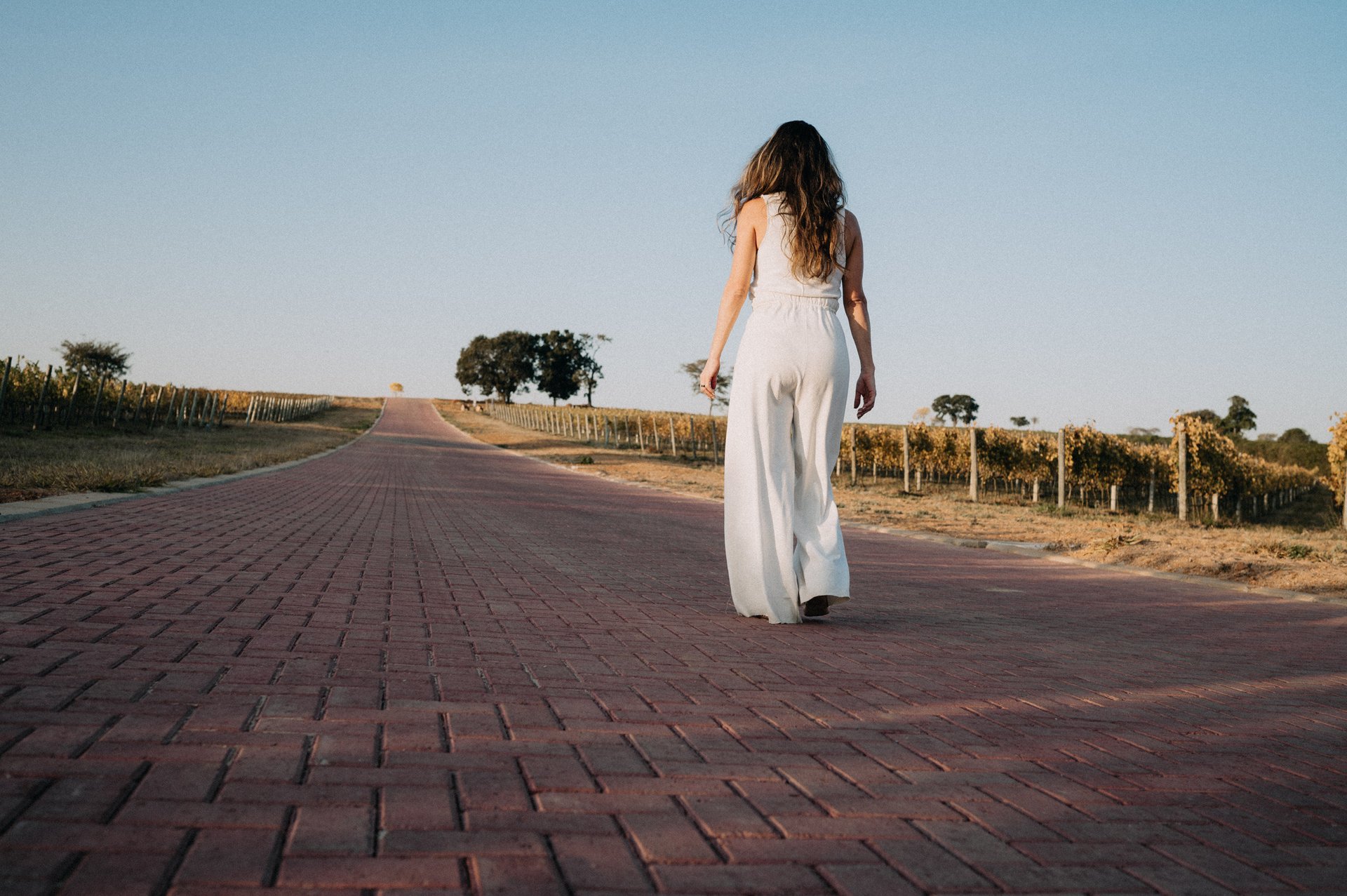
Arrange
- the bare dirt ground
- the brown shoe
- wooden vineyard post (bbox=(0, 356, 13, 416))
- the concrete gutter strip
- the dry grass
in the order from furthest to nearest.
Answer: wooden vineyard post (bbox=(0, 356, 13, 416)) → the dry grass → the bare dirt ground → the concrete gutter strip → the brown shoe

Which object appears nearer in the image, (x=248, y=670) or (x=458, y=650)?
(x=248, y=670)

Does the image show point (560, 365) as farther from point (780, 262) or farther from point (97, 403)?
point (780, 262)

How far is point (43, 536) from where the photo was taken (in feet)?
18.4

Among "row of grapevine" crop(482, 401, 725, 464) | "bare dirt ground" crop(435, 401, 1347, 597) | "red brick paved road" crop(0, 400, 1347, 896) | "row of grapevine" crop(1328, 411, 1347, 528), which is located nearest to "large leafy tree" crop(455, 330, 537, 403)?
"row of grapevine" crop(482, 401, 725, 464)

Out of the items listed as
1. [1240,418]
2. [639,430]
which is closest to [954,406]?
[1240,418]

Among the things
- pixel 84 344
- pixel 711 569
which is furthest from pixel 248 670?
pixel 84 344

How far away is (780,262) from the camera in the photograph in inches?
174

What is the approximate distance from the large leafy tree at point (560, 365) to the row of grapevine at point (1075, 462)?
55.6m

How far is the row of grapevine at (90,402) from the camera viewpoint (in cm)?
2455

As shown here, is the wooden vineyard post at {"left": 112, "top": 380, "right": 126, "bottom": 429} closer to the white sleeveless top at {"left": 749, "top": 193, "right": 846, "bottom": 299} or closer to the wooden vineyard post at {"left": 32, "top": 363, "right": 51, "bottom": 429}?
the wooden vineyard post at {"left": 32, "top": 363, "right": 51, "bottom": 429}

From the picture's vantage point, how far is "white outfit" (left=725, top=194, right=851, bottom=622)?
14.3 ft

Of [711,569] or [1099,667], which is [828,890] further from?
[711,569]

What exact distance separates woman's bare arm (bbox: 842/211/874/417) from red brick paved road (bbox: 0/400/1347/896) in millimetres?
1206

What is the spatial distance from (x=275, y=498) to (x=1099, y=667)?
8.59 metres
